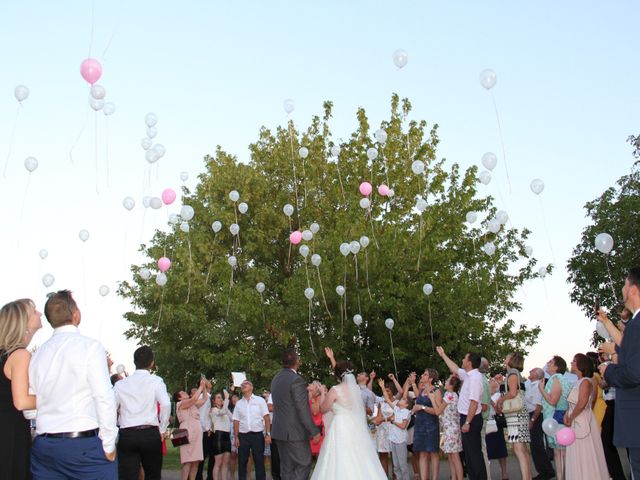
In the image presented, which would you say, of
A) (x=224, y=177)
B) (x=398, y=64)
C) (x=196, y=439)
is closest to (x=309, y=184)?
(x=224, y=177)

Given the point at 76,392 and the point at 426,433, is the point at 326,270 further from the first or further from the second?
the point at 76,392

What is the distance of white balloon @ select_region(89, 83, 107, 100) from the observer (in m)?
12.7

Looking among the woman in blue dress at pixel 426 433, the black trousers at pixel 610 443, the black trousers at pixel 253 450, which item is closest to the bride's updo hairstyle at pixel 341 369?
the woman in blue dress at pixel 426 433

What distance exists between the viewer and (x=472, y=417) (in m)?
10.7

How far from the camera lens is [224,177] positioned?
27219 mm

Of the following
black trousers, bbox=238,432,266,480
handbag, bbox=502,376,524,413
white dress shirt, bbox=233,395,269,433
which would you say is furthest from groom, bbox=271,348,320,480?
black trousers, bbox=238,432,266,480

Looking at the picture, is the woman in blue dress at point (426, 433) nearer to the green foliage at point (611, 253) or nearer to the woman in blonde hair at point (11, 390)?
the woman in blonde hair at point (11, 390)

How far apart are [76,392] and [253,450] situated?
9078 millimetres

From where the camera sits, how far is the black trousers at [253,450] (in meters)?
13.4

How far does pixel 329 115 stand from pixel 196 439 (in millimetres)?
18867

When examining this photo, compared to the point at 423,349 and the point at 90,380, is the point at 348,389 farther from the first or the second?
the point at 423,349

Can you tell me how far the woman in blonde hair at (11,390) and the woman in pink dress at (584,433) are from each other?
629 cm

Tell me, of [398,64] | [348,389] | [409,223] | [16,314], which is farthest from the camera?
[409,223]

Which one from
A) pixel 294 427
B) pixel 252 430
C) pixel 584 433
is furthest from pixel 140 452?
pixel 584 433
